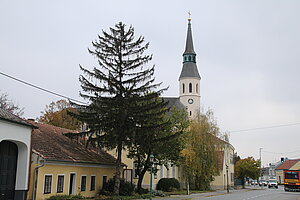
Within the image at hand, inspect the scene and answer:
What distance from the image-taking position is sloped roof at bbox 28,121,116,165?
22883 millimetres

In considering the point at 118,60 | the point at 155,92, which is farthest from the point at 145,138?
the point at 118,60

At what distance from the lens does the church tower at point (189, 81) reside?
7525 centimetres

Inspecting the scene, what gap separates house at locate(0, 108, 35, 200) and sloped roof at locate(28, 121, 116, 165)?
1159 mm

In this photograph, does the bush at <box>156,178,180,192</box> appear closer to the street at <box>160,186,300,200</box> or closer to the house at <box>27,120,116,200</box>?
the street at <box>160,186,300,200</box>

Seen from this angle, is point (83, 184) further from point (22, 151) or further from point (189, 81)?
point (189, 81)

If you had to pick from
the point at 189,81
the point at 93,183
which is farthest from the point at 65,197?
the point at 189,81

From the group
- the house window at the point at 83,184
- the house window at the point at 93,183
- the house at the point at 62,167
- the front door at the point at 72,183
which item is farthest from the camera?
the house window at the point at 93,183

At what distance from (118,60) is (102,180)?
1049cm

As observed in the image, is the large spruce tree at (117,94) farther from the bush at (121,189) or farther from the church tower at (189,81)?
the church tower at (189,81)

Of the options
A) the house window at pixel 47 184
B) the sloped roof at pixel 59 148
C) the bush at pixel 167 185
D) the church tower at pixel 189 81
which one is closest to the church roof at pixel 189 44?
the church tower at pixel 189 81

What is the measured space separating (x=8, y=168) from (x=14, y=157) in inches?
30.3

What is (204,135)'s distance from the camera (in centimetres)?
4422

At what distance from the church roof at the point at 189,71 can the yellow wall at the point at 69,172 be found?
47375 mm

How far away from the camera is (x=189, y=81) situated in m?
75.7
